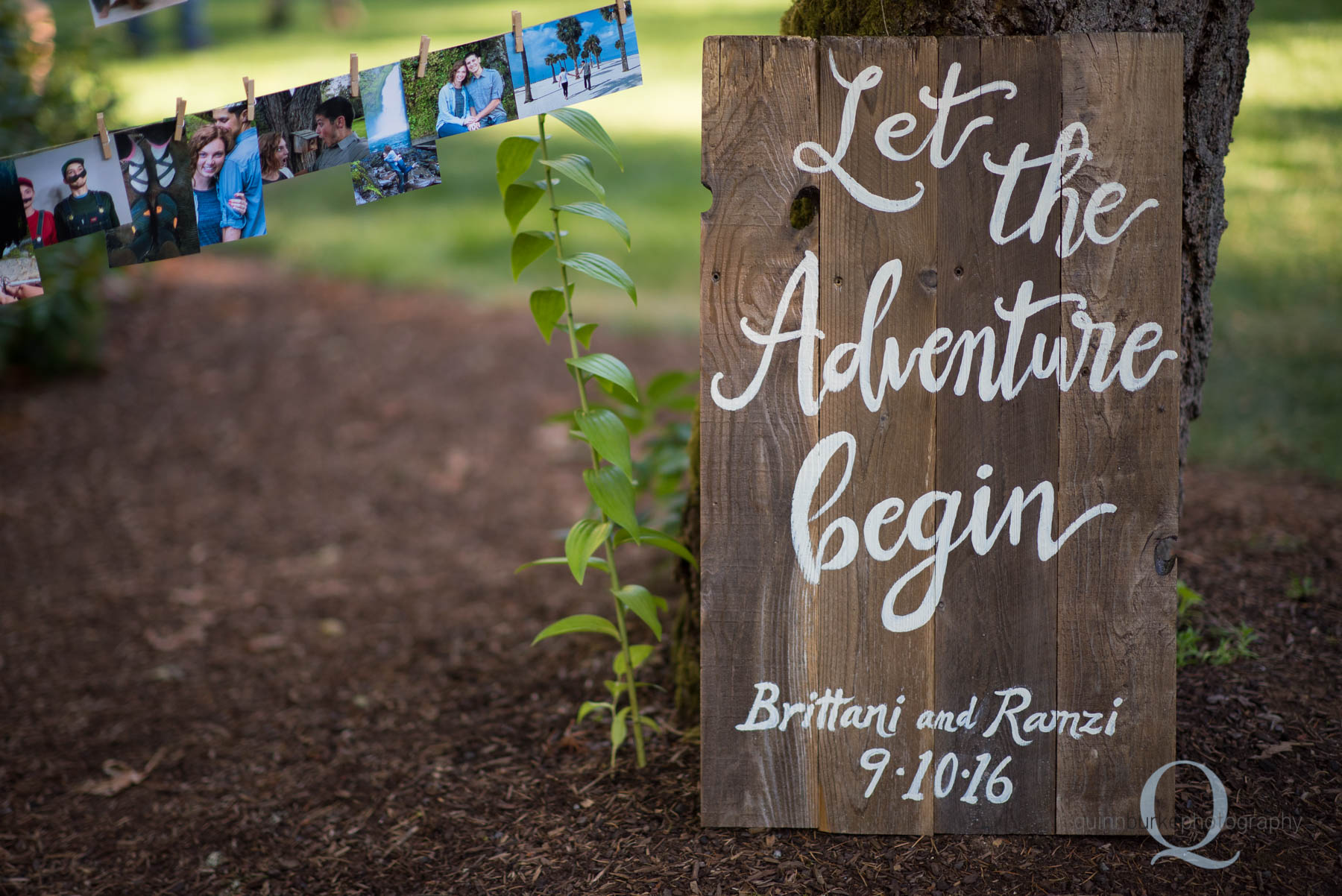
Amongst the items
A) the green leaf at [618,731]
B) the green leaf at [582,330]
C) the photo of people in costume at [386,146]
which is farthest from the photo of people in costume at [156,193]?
the green leaf at [618,731]

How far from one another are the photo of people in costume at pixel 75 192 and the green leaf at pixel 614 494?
1.03 m

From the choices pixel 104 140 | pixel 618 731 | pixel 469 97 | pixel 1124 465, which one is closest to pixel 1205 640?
pixel 1124 465

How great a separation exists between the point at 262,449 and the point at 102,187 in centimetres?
297

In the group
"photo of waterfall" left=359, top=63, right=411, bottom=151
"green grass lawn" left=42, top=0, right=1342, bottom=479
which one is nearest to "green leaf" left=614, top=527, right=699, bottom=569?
"photo of waterfall" left=359, top=63, right=411, bottom=151

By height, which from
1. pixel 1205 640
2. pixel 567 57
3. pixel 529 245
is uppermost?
pixel 567 57

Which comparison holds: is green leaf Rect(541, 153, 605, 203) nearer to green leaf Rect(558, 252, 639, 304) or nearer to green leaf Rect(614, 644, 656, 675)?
green leaf Rect(558, 252, 639, 304)

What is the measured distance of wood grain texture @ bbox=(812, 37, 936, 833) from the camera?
6.02 feet

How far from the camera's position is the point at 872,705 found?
1936mm

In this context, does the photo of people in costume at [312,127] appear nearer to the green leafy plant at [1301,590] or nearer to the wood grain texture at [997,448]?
the wood grain texture at [997,448]

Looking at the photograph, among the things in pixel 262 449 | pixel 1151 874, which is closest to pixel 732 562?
pixel 1151 874

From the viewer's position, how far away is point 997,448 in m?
1.89

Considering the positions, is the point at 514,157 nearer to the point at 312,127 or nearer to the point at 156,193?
the point at 312,127

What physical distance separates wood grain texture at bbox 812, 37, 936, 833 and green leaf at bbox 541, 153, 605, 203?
43 centimetres

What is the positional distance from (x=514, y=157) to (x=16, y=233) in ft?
3.15
